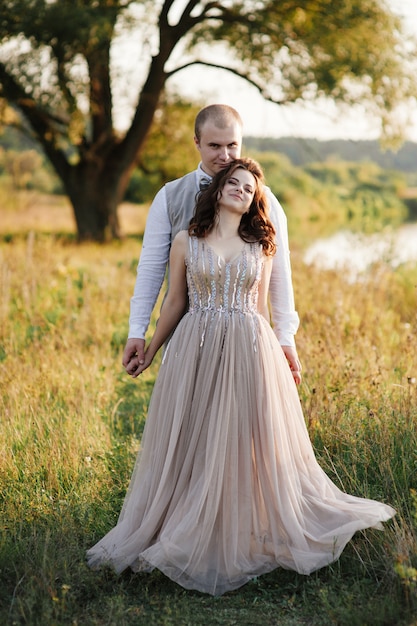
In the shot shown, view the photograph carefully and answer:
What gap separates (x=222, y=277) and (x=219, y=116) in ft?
2.23

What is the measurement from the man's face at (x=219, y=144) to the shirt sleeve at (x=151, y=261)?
299mm

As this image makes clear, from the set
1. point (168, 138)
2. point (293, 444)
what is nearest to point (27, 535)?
point (293, 444)

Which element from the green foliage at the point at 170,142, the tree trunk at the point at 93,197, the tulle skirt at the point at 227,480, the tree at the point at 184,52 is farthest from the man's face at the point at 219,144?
the green foliage at the point at 170,142

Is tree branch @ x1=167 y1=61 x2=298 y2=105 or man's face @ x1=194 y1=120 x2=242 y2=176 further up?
tree branch @ x1=167 y1=61 x2=298 y2=105

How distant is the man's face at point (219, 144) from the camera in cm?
322

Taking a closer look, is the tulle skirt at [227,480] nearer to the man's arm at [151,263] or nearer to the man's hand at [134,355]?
the man's hand at [134,355]

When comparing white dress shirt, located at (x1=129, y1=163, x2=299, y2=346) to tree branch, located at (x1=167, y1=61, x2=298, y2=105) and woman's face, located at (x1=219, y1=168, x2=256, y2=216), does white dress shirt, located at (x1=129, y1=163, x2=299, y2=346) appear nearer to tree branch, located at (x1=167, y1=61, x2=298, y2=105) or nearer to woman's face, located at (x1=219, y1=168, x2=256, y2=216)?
woman's face, located at (x1=219, y1=168, x2=256, y2=216)

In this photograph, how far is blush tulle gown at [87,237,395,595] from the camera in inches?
118

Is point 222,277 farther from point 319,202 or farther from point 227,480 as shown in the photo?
point 319,202

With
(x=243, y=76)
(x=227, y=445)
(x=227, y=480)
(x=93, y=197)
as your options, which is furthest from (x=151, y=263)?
(x=93, y=197)

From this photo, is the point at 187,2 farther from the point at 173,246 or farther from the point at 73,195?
the point at 173,246

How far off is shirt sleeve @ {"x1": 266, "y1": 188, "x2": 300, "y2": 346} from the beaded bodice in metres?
0.24

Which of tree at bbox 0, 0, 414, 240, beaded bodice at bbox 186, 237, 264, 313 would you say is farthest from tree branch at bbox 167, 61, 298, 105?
beaded bodice at bbox 186, 237, 264, 313

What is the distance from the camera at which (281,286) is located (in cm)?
346
